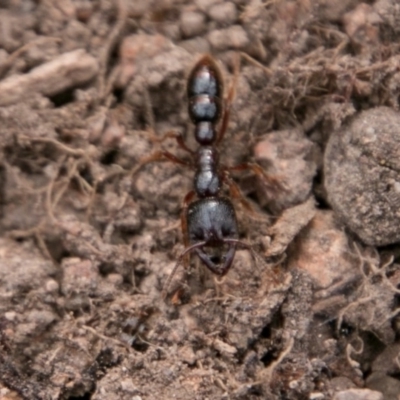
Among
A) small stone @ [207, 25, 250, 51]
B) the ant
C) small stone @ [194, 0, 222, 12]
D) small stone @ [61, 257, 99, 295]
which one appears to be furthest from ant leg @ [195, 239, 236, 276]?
small stone @ [194, 0, 222, 12]

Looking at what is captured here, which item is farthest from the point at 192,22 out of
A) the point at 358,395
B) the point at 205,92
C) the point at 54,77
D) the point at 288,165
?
the point at 358,395

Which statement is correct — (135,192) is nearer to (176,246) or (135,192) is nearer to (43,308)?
(176,246)

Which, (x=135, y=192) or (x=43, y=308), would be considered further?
(x=135, y=192)

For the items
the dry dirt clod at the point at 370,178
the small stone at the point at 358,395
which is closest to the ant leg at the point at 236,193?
the dry dirt clod at the point at 370,178

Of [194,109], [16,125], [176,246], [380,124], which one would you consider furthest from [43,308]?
[380,124]

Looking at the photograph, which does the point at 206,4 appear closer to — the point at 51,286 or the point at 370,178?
the point at 370,178
